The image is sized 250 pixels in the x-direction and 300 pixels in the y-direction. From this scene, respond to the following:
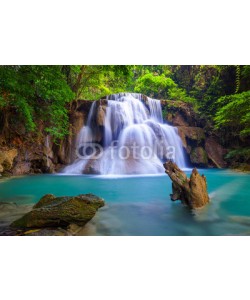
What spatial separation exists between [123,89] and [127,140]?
2704 mm

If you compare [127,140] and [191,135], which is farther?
[191,135]

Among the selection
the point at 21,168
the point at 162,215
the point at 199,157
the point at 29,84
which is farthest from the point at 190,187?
the point at 199,157

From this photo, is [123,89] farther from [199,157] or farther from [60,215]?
[60,215]

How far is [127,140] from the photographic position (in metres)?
9.59

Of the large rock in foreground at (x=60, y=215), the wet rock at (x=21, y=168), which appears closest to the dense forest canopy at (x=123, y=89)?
the wet rock at (x=21, y=168)

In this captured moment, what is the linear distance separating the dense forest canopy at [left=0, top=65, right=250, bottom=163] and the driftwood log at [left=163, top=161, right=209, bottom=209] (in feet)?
5.81

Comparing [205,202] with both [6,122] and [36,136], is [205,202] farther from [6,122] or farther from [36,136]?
[36,136]

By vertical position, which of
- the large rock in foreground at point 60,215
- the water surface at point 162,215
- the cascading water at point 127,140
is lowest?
the water surface at point 162,215

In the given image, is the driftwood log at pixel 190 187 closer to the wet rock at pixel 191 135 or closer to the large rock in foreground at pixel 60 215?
the large rock in foreground at pixel 60 215

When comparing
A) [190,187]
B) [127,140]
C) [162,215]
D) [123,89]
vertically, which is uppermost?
[123,89]

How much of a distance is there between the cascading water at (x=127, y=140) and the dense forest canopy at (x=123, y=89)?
0.96 m

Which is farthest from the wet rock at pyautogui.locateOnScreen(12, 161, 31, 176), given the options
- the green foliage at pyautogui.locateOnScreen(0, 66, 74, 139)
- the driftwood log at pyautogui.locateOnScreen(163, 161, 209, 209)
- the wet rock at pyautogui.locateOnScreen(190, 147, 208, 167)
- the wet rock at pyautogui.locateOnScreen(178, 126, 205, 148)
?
the wet rock at pyautogui.locateOnScreen(190, 147, 208, 167)

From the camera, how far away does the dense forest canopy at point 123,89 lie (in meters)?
3.84
